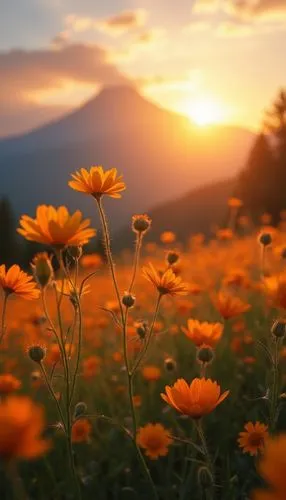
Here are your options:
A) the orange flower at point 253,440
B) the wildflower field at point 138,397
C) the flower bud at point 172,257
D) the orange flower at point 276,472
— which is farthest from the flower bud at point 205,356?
the orange flower at point 276,472

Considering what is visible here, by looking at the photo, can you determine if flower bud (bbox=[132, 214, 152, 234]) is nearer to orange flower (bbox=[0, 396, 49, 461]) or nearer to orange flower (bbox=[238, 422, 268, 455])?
orange flower (bbox=[238, 422, 268, 455])

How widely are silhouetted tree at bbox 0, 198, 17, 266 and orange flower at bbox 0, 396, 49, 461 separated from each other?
32590mm

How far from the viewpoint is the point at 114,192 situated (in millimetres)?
1603

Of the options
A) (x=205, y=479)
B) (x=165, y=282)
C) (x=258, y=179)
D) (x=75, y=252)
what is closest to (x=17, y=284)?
(x=75, y=252)

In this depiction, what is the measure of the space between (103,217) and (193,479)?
1157 millimetres

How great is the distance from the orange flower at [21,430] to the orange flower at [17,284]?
863 mm

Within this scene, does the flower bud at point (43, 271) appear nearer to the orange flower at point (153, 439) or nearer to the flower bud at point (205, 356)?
the flower bud at point (205, 356)

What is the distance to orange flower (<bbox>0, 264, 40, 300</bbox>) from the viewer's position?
1520 millimetres

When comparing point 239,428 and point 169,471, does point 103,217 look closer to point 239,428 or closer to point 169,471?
point 169,471

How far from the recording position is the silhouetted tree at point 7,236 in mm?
32812

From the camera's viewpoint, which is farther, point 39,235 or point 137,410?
point 137,410

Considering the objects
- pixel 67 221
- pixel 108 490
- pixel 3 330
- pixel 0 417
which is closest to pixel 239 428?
pixel 108 490

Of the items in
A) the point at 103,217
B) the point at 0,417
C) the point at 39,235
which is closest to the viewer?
the point at 0,417

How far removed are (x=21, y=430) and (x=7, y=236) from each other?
1325 inches
